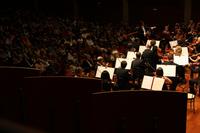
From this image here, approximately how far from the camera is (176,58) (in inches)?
335

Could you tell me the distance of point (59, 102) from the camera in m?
3.08

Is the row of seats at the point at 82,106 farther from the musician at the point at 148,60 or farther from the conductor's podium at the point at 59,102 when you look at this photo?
the musician at the point at 148,60

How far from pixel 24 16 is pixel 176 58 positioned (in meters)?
14.2

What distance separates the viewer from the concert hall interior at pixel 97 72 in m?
2.54

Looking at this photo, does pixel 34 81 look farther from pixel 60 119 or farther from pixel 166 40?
pixel 166 40

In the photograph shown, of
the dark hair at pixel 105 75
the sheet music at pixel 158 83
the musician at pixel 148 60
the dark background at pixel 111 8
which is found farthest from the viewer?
the dark background at pixel 111 8

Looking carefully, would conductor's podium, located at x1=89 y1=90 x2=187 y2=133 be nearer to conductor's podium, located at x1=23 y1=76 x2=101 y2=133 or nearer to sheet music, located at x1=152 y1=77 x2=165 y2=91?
conductor's podium, located at x1=23 y1=76 x2=101 y2=133

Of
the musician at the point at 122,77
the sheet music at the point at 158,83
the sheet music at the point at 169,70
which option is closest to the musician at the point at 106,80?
the musician at the point at 122,77

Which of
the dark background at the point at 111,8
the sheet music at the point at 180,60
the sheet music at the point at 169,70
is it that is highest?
the dark background at the point at 111,8

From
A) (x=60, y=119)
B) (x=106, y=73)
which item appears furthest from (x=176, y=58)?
(x=60, y=119)

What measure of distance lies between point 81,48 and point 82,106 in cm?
1121

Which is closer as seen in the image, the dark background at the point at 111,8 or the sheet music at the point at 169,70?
the sheet music at the point at 169,70

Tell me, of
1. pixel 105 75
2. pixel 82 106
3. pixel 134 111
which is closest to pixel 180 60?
pixel 105 75

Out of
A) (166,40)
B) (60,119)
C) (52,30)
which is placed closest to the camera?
(60,119)
